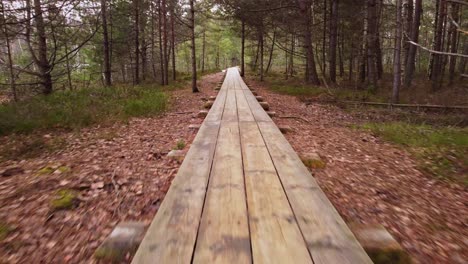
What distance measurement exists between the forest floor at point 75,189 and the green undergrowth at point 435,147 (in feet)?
14.7

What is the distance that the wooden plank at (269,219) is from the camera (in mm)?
1792

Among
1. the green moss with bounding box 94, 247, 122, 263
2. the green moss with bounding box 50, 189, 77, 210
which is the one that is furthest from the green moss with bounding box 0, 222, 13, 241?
the green moss with bounding box 94, 247, 122, 263

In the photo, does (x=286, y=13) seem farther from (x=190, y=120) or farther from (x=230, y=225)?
(x=230, y=225)

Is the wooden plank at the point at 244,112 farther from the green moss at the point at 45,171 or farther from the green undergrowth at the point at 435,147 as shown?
the green moss at the point at 45,171

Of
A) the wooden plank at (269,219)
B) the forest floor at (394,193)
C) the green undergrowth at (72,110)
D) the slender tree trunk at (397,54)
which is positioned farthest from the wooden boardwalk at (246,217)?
the slender tree trunk at (397,54)

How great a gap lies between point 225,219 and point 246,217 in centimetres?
18

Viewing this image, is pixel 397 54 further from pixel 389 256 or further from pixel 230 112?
pixel 389 256

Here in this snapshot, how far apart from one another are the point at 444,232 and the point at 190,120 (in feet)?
20.6

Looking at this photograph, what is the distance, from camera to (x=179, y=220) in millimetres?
2139

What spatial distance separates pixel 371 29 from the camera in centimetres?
1312

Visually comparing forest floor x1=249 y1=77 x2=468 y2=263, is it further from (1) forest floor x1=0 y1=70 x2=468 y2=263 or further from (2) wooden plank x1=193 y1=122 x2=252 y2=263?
(2) wooden plank x1=193 y1=122 x2=252 y2=263

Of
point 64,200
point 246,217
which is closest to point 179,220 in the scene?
point 246,217

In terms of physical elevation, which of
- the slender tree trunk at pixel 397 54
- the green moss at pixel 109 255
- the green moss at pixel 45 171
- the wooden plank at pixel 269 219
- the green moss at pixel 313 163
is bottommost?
the green moss at pixel 45 171

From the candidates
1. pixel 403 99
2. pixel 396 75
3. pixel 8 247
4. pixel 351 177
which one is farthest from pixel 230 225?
pixel 403 99
